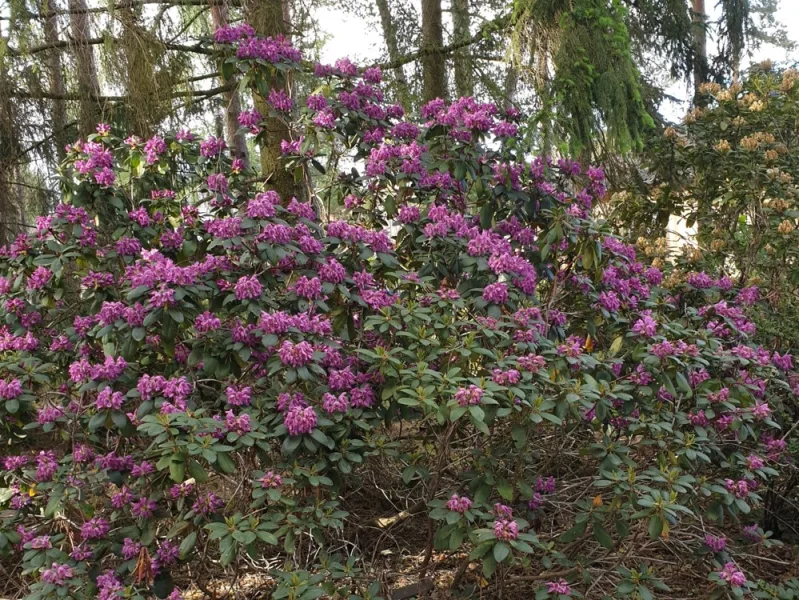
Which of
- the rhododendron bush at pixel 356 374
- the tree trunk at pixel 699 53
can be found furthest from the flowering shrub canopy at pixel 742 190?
the tree trunk at pixel 699 53

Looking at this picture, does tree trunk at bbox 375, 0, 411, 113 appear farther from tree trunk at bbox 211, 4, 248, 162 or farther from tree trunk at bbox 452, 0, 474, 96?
tree trunk at bbox 211, 4, 248, 162

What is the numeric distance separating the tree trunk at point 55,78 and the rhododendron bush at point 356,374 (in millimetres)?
1331

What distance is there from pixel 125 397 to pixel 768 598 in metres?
2.61

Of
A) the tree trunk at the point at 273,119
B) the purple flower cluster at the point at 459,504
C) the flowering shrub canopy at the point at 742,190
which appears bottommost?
the purple flower cluster at the point at 459,504

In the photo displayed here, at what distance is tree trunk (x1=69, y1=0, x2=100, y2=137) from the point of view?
14.6ft

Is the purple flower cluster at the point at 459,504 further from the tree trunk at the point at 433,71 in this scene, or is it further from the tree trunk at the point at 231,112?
the tree trunk at the point at 433,71

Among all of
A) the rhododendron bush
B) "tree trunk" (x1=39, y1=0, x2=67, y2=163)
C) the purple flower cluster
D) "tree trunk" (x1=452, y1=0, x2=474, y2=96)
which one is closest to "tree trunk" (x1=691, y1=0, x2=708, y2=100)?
"tree trunk" (x1=452, y1=0, x2=474, y2=96)

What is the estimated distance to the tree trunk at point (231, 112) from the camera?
4.59 m

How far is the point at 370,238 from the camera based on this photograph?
3143 millimetres

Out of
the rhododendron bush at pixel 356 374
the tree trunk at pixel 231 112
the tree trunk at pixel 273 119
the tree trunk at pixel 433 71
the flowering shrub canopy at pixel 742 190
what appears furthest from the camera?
the tree trunk at pixel 433 71

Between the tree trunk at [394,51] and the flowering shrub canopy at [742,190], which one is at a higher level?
the tree trunk at [394,51]

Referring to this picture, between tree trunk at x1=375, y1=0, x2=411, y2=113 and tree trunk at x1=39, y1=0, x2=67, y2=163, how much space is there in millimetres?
2447

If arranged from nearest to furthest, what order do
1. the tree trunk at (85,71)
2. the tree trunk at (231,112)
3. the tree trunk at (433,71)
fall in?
1. the tree trunk at (85,71)
2. the tree trunk at (231,112)
3. the tree trunk at (433,71)

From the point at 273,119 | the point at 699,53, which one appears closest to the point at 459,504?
the point at 273,119
